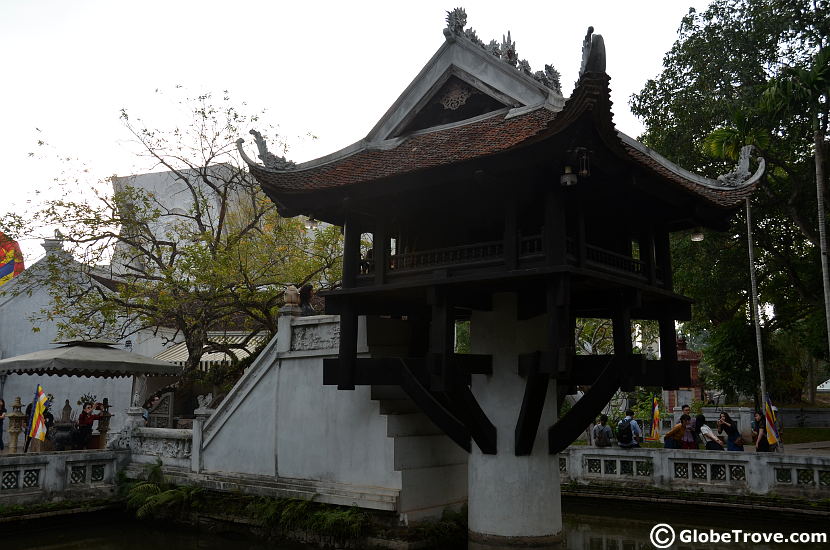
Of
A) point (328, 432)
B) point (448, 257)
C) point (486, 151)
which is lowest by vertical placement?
point (328, 432)

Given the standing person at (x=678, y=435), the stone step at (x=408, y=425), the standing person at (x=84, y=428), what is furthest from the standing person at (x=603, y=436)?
the standing person at (x=84, y=428)

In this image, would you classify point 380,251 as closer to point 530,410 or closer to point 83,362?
point 530,410

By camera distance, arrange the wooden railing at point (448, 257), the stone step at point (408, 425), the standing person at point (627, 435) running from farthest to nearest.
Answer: the standing person at point (627, 435) < the stone step at point (408, 425) < the wooden railing at point (448, 257)

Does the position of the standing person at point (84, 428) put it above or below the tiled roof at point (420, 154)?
below

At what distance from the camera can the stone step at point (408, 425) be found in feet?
37.1

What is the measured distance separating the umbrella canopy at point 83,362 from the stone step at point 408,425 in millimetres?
8204

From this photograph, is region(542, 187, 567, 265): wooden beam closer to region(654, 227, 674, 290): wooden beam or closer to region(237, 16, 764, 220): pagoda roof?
region(237, 16, 764, 220): pagoda roof

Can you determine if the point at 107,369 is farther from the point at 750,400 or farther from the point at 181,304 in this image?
the point at 750,400

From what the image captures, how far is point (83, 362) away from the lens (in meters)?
15.7

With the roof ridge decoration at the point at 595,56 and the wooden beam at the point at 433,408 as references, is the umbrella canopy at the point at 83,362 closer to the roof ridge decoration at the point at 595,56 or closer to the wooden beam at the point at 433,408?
the wooden beam at the point at 433,408

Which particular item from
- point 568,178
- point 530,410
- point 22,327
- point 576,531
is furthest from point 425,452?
point 22,327

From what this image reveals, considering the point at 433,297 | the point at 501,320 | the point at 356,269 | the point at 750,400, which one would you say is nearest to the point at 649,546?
the point at 501,320

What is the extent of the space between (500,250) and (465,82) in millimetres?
2801

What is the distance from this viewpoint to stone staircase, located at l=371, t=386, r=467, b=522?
1116cm
